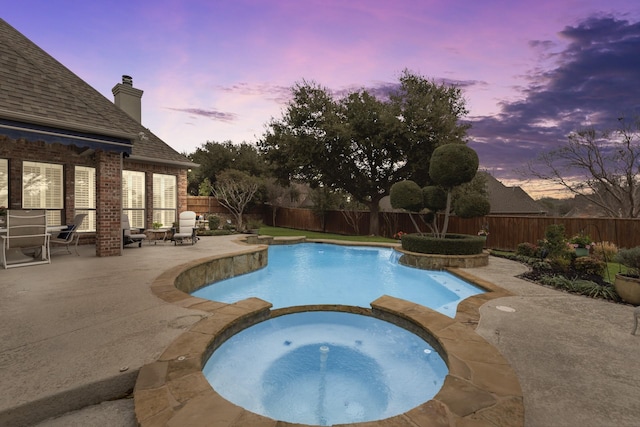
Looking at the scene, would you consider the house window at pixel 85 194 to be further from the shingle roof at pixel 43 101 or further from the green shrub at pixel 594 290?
the green shrub at pixel 594 290

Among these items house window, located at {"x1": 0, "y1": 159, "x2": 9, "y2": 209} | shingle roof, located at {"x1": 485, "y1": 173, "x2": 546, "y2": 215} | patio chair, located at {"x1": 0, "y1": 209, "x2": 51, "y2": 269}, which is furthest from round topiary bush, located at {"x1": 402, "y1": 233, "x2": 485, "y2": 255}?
shingle roof, located at {"x1": 485, "y1": 173, "x2": 546, "y2": 215}

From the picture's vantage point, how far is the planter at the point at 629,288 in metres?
4.78

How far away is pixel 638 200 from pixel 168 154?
26498mm

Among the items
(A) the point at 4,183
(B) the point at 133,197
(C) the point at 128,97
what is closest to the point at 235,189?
(C) the point at 128,97

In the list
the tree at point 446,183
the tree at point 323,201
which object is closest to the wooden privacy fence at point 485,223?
the tree at point 323,201

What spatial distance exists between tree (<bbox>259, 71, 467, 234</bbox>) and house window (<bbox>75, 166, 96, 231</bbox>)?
10.5 m

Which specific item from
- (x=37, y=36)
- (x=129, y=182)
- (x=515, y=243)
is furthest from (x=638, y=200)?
(x=37, y=36)

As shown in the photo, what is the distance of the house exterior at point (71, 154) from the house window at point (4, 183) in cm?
2

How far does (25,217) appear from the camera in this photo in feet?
21.1

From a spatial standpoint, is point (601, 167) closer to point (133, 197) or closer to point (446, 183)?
point (446, 183)

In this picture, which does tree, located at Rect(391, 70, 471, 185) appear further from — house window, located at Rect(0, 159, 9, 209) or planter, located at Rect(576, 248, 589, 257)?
house window, located at Rect(0, 159, 9, 209)

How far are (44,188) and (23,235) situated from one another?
12.9 ft

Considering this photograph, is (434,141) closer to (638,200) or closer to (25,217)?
(638,200)

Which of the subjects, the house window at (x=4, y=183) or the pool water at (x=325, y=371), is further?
the house window at (x=4, y=183)
